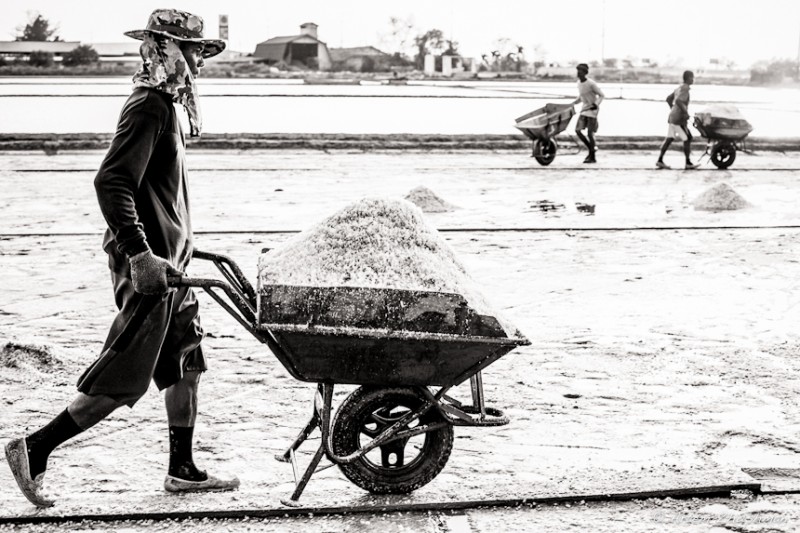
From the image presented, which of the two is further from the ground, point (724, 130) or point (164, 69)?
point (164, 69)

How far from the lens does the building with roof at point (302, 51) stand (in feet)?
344

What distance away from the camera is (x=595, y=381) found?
16.6 feet

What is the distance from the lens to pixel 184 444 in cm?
371

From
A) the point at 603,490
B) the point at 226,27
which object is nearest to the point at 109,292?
the point at 603,490

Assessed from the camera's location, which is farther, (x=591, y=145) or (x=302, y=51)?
(x=302, y=51)

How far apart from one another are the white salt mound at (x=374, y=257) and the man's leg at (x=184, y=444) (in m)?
0.52

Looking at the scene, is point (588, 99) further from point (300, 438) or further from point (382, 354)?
point (382, 354)

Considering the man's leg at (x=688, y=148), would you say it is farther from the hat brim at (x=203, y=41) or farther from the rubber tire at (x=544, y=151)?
the hat brim at (x=203, y=41)

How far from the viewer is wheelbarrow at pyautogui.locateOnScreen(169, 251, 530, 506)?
3.40 meters

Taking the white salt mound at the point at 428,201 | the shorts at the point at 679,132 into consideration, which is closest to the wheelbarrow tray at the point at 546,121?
the shorts at the point at 679,132

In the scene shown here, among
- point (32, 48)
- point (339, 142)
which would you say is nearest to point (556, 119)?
point (339, 142)

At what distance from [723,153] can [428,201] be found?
7.23 meters

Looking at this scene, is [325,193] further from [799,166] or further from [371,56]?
[371,56]

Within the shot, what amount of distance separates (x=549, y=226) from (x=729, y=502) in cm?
673
